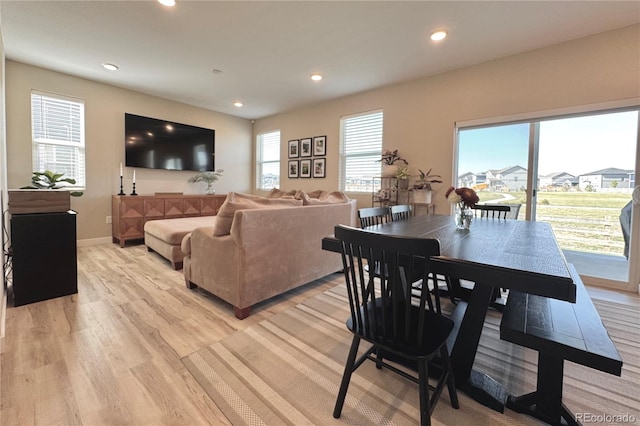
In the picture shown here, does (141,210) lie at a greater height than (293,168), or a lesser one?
lesser

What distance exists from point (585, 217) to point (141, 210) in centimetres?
611

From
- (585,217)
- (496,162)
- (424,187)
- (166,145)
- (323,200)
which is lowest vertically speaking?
(585,217)

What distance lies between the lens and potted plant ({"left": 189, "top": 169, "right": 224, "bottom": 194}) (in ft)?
18.3

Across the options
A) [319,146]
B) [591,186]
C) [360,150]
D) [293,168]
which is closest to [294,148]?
→ [293,168]

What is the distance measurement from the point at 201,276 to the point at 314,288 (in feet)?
3.59

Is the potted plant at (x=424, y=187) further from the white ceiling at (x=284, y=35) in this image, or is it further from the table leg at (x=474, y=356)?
the table leg at (x=474, y=356)

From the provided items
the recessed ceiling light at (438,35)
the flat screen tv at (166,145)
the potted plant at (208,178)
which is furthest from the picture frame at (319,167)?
the recessed ceiling light at (438,35)

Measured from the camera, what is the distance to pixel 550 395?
118cm

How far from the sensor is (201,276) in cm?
245

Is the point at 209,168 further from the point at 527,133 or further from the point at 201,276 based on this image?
the point at 527,133

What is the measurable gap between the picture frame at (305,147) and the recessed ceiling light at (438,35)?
2.96 meters

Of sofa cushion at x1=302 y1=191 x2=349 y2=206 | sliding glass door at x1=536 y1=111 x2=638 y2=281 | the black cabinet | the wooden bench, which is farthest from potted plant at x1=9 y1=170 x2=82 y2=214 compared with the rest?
sliding glass door at x1=536 y1=111 x2=638 y2=281

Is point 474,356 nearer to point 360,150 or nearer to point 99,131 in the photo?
point 360,150

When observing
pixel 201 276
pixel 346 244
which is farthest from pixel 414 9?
pixel 201 276
